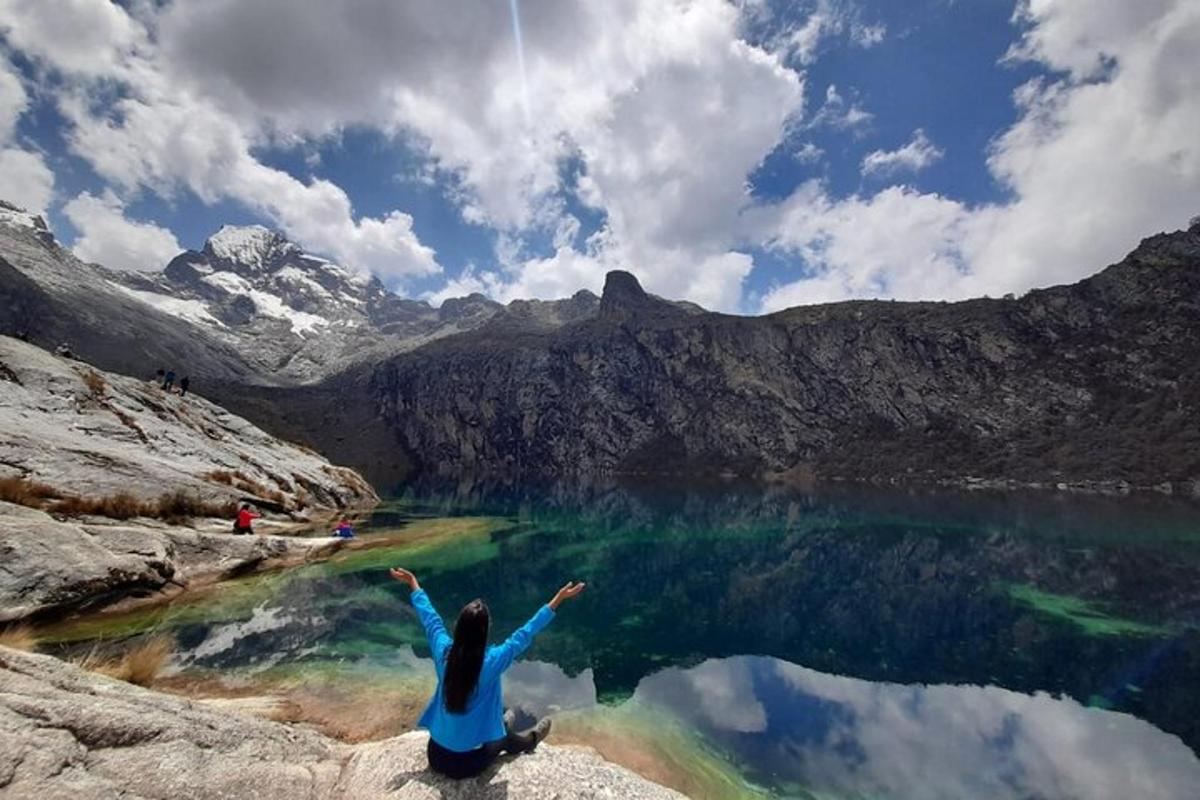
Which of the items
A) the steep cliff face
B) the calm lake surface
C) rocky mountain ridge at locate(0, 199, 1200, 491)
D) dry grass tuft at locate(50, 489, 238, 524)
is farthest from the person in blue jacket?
the steep cliff face

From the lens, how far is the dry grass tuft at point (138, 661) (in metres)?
13.0

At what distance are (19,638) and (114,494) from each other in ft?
53.4

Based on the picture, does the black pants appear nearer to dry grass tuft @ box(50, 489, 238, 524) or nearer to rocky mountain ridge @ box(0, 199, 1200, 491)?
dry grass tuft @ box(50, 489, 238, 524)

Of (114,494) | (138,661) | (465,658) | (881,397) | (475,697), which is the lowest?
(138,661)

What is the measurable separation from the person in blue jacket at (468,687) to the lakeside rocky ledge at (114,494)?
17677mm

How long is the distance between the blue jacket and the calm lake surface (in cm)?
926

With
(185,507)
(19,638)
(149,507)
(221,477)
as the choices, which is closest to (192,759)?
(19,638)

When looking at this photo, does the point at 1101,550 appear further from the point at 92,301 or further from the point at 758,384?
the point at 92,301

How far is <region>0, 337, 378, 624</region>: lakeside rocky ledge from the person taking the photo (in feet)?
62.3

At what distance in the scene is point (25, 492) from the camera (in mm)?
23109

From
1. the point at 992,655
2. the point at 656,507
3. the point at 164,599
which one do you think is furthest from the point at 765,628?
the point at 656,507

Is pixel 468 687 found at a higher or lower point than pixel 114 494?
lower

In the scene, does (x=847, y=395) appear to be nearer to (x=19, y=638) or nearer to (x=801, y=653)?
(x=801, y=653)

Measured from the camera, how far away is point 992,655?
23578 mm
